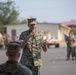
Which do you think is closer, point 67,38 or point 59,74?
point 59,74

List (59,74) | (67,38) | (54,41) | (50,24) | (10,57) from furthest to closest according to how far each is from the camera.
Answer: (50,24), (54,41), (67,38), (59,74), (10,57)

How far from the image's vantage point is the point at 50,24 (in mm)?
64750

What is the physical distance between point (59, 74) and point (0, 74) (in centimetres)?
1012

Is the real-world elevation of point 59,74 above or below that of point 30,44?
below

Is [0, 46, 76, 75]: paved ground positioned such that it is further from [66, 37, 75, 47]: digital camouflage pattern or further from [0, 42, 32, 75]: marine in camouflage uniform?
[0, 42, 32, 75]: marine in camouflage uniform

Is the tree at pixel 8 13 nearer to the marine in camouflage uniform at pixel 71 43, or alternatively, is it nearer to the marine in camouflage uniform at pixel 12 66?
the marine in camouflage uniform at pixel 71 43

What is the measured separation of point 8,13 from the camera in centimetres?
8281

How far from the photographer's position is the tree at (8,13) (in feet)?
266

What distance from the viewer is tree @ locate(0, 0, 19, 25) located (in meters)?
81.0

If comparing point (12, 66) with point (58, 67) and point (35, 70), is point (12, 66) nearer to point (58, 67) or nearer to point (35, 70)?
point (35, 70)

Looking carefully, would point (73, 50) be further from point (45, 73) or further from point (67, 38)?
point (45, 73)

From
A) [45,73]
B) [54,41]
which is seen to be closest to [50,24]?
[54,41]

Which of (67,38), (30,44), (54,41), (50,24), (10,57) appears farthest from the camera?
(50,24)

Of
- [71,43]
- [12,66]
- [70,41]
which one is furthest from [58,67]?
[12,66]
